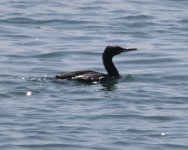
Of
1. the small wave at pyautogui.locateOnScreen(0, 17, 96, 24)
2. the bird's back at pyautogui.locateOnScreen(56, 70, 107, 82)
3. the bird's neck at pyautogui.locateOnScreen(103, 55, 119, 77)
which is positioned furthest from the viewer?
the small wave at pyautogui.locateOnScreen(0, 17, 96, 24)

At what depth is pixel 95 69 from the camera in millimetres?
22359

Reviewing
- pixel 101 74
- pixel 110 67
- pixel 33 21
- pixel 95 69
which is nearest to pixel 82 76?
pixel 101 74

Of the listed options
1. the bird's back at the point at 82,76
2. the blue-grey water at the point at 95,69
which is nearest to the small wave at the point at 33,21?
the blue-grey water at the point at 95,69

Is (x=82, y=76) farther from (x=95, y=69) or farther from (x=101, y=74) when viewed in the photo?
(x=95, y=69)

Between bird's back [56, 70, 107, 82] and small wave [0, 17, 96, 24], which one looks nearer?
bird's back [56, 70, 107, 82]

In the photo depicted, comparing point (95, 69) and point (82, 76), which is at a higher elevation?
point (82, 76)

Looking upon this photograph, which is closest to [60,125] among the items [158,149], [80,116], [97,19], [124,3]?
[80,116]

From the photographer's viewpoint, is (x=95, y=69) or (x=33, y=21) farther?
(x=33, y=21)

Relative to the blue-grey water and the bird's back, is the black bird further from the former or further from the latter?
the blue-grey water

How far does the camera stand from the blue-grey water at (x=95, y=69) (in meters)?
15.7

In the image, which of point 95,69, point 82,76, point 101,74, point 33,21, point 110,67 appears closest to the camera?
point 82,76

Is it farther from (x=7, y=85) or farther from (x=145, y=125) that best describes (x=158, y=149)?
(x=7, y=85)

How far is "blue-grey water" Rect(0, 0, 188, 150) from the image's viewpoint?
1568 cm

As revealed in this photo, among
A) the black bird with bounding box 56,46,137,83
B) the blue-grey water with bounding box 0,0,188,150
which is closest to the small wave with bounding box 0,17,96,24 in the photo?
the blue-grey water with bounding box 0,0,188,150
